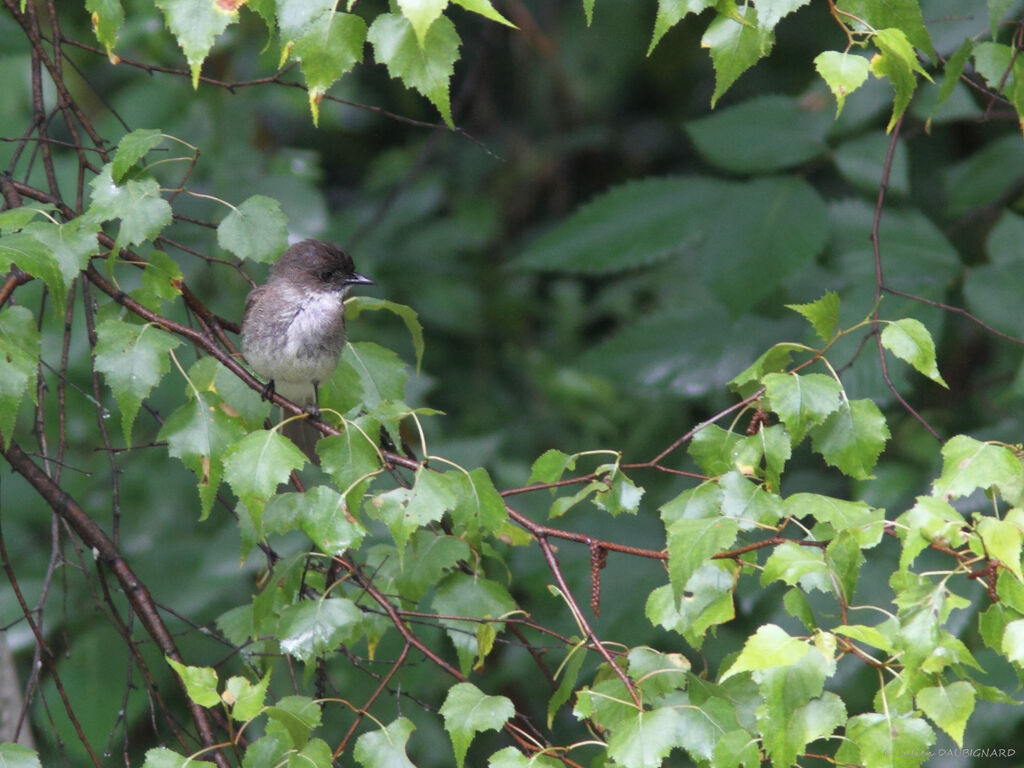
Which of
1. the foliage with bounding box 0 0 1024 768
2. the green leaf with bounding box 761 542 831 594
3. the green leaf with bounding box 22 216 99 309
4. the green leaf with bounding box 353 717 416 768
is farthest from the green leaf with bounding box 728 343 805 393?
the green leaf with bounding box 22 216 99 309

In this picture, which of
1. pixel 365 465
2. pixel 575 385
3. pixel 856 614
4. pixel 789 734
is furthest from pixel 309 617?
pixel 575 385

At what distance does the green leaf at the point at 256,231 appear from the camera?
263 cm

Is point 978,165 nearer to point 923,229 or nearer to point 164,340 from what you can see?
point 923,229

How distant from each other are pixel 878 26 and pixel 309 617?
1624mm

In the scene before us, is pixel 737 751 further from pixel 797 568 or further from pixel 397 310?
pixel 397 310

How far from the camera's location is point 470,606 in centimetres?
251

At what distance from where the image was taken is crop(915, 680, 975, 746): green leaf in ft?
5.73

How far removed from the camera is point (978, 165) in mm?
4070

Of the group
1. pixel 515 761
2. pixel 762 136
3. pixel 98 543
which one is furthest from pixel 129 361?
pixel 762 136

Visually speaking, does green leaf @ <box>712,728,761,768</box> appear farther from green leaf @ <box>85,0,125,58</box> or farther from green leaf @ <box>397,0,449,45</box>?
green leaf @ <box>85,0,125,58</box>

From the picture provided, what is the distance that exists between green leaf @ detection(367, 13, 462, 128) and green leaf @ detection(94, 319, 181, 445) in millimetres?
714

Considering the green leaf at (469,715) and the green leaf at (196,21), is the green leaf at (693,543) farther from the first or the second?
the green leaf at (196,21)

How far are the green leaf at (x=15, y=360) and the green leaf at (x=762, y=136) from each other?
2524 millimetres

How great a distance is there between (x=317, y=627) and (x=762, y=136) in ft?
8.26
